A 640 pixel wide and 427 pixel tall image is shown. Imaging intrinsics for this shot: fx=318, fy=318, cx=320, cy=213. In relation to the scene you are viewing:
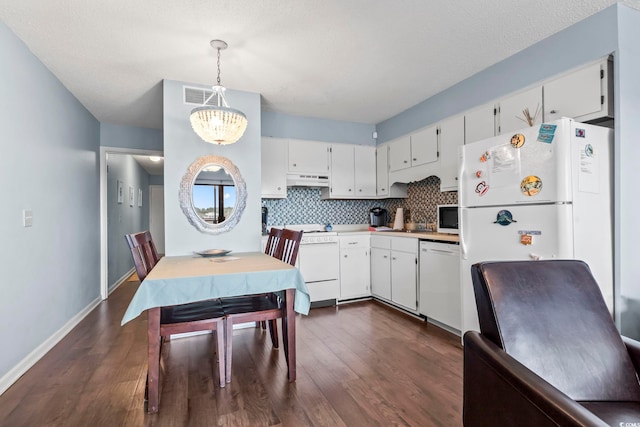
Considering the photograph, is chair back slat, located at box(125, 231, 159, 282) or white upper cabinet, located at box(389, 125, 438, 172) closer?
chair back slat, located at box(125, 231, 159, 282)

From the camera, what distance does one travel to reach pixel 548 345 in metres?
1.22

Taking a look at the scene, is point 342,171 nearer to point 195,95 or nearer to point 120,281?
point 195,95

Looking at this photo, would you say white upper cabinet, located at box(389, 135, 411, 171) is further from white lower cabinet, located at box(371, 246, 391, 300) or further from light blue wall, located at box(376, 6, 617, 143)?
white lower cabinet, located at box(371, 246, 391, 300)

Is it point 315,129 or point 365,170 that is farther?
point 365,170

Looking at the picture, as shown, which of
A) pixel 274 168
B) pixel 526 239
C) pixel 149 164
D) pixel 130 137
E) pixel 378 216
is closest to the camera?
pixel 526 239

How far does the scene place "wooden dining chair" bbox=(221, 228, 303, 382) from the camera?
6.99 feet

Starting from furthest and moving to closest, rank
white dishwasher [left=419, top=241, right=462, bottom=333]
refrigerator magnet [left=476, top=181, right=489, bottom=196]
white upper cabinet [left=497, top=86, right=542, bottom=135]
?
white dishwasher [left=419, top=241, right=462, bottom=333], white upper cabinet [left=497, top=86, right=542, bottom=135], refrigerator magnet [left=476, top=181, right=489, bottom=196]

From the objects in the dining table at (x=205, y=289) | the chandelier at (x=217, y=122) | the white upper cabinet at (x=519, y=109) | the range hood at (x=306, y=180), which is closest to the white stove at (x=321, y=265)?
the range hood at (x=306, y=180)

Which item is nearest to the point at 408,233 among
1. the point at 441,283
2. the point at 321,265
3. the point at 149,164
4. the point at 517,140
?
the point at 441,283

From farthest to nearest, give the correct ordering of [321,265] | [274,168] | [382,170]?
[382,170]
[274,168]
[321,265]

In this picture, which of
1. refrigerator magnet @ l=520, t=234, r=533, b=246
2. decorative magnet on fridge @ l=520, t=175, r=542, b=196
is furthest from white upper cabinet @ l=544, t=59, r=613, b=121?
refrigerator magnet @ l=520, t=234, r=533, b=246

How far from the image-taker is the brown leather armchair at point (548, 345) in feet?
3.64

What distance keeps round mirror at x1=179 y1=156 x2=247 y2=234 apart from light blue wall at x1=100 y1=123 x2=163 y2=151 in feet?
7.13

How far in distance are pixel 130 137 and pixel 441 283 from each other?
4688 mm
